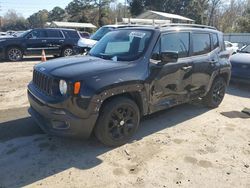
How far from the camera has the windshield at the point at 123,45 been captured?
4.98 meters

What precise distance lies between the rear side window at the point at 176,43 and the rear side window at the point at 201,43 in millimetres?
299

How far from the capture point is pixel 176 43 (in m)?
5.55

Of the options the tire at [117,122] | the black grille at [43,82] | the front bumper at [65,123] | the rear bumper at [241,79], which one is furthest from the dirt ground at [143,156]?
the rear bumper at [241,79]

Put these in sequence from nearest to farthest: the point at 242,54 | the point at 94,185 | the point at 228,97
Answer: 1. the point at 94,185
2. the point at 228,97
3. the point at 242,54

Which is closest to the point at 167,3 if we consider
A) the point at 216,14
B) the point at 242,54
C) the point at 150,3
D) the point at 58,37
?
the point at 150,3

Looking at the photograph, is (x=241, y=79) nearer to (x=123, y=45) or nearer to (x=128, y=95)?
(x=123, y=45)

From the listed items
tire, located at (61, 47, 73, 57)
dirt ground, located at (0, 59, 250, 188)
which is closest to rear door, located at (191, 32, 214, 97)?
dirt ground, located at (0, 59, 250, 188)

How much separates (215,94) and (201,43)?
54.8 inches

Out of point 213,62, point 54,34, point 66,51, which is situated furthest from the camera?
point 66,51

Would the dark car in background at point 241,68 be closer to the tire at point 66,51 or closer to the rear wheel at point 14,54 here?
the tire at point 66,51

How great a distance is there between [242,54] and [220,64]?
154 inches

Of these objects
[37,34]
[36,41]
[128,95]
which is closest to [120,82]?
[128,95]

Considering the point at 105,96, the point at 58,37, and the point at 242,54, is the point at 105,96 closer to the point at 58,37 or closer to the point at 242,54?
the point at 242,54

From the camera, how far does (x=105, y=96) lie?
430cm
